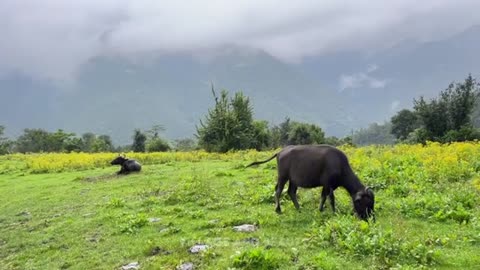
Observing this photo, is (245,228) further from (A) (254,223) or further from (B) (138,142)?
(B) (138,142)

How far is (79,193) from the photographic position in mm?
20141

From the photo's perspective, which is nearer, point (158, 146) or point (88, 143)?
point (158, 146)

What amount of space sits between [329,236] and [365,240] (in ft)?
3.03

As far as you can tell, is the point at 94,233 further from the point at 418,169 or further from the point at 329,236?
the point at 418,169

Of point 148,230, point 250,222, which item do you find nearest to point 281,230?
point 250,222

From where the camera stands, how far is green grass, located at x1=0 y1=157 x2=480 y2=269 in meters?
8.73

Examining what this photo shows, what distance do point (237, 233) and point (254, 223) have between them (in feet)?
2.86

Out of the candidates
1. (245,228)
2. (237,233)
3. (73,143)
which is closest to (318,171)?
(245,228)

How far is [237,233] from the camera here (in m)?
11.1

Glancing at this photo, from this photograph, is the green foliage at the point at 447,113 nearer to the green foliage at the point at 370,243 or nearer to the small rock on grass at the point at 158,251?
the green foliage at the point at 370,243

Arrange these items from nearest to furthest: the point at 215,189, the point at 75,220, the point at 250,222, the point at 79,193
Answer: the point at 250,222
the point at 75,220
the point at 215,189
the point at 79,193

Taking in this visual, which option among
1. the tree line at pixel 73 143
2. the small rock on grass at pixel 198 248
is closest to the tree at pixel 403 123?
the tree line at pixel 73 143

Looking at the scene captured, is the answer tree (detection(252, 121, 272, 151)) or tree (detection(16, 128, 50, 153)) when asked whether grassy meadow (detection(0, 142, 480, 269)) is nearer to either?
tree (detection(252, 121, 272, 151))

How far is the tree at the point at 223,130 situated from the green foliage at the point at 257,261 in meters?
34.5
